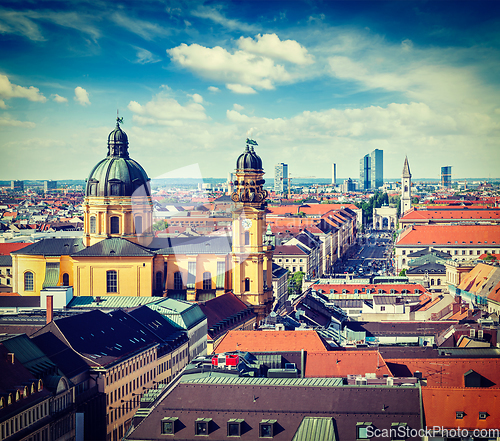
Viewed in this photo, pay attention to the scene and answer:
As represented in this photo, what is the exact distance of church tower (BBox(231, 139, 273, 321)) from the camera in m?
74.2

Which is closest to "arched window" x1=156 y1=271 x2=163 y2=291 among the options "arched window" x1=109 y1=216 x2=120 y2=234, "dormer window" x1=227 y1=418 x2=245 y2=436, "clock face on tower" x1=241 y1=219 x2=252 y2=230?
"arched window" x1=109 y1=216 x2=120 y2=234

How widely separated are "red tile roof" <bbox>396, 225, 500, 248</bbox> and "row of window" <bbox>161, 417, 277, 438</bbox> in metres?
108

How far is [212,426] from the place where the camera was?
116 feet

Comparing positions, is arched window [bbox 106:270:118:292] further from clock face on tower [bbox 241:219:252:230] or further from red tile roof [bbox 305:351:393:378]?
red tile roof [bbox 305:351:393:378]

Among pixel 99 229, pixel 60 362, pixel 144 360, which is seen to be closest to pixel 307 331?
pixel 144 360

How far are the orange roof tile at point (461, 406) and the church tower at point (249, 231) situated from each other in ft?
132

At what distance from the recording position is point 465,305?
76.8 meters

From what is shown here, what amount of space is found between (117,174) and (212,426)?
1684 inches

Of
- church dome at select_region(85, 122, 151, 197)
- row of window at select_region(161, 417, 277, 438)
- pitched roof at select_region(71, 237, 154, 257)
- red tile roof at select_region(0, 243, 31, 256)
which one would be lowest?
row of window at select_region(161, 417, 277, 438)

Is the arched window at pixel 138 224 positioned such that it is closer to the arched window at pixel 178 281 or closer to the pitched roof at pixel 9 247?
the arched window at pixel 178 281

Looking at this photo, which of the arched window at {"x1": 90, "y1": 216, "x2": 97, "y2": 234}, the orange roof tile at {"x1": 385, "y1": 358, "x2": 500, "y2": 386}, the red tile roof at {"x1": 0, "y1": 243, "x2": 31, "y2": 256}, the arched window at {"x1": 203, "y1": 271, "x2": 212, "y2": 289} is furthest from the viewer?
the red tile roof at {"x1": 0, "y1": 243, "x2": 31, "y2": 256}

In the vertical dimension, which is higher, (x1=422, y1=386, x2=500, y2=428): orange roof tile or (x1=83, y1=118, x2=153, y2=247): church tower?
(x1=83, y1=118, x2=153, y2=247): church tower

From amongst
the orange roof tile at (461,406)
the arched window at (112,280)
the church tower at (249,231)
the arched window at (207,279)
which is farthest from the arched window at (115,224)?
the orange roof tile at (461,406)

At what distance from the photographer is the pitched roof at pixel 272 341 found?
5066cm
